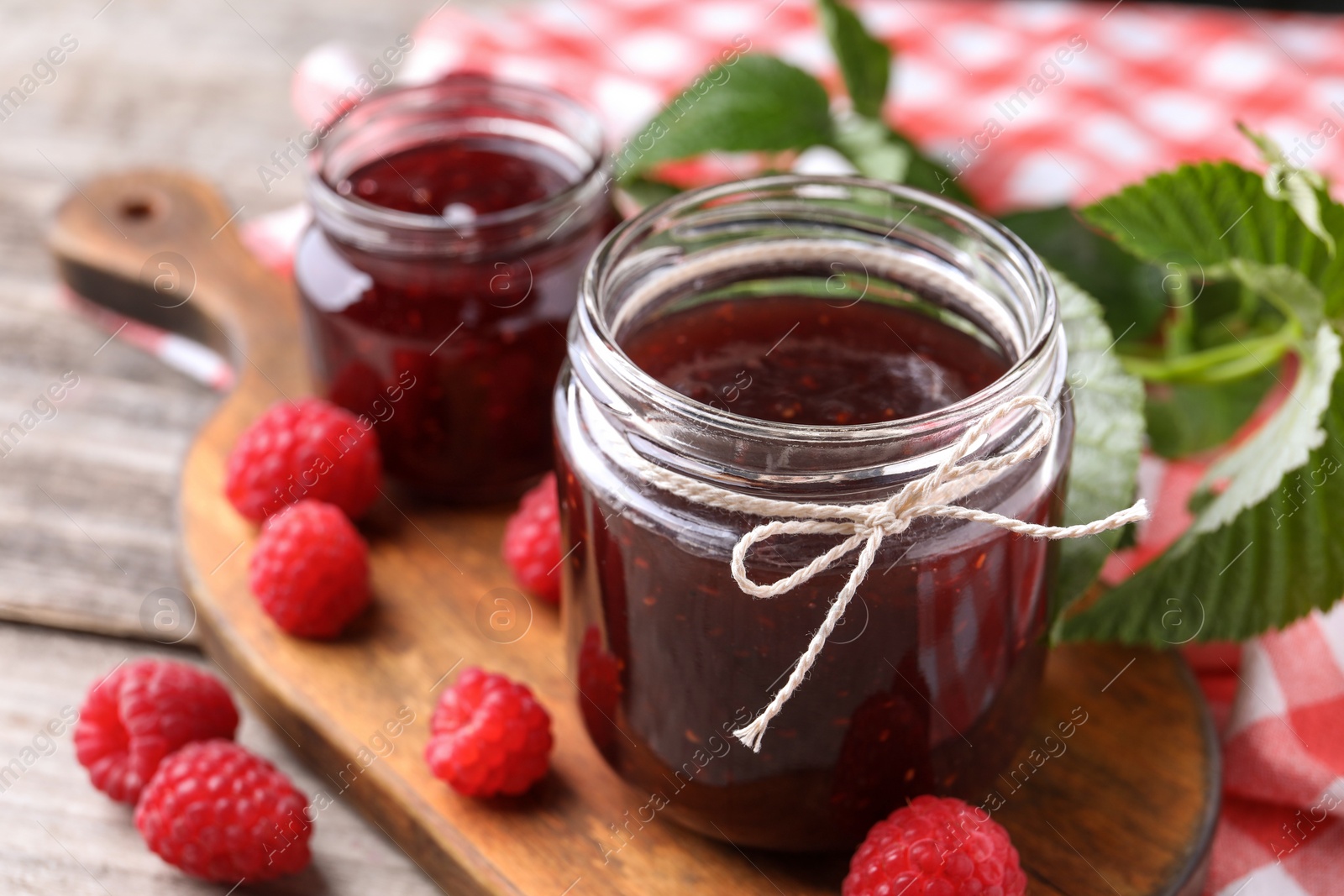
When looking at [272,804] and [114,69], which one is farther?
[114,69]

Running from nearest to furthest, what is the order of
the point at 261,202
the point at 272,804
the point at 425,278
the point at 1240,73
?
the point at 272,804 < the point at 425,278 < the point at 261,202 < the point at 1240,73

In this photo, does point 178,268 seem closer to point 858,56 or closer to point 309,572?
point 309,572

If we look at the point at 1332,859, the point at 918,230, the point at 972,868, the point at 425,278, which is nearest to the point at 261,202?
the point at 425,278

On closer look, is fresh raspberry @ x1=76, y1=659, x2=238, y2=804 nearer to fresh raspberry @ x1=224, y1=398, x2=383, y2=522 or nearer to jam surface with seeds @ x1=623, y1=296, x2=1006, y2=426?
fresh raspberry @ x1=224, y1=398, x2=383, y2=522

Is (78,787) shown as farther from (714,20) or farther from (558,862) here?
(714,20)

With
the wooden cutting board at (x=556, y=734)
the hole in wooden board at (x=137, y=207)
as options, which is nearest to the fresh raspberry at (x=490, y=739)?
the wooden cutting board at (x=556, y=734)

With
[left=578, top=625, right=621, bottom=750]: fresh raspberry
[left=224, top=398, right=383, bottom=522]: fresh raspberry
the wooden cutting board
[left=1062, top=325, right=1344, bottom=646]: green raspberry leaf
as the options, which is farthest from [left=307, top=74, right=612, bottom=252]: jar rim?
[left=1062, top=325, right=1344, bottom=646]: green raspberry leaf

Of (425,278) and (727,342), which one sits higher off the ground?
(727,342)
